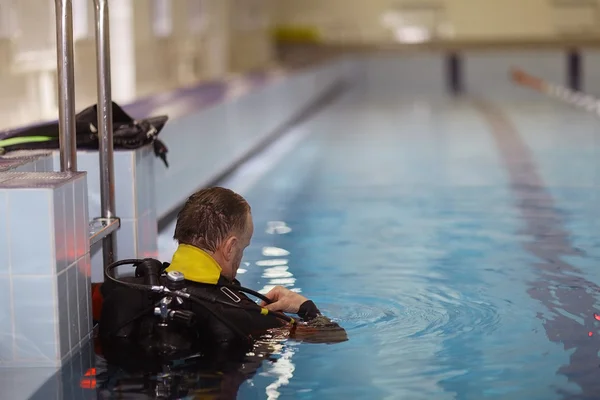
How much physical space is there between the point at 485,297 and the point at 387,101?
14006mm

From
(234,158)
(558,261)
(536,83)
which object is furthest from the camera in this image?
(536,83)

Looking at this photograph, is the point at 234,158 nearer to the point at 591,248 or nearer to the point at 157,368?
the point at 591,248

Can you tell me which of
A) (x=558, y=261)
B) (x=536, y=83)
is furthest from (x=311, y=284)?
(x=536, y=83)

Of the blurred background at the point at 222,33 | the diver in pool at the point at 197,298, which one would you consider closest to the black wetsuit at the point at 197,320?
the diver in pool at the point at 197,298

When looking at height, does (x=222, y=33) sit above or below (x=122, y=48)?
below

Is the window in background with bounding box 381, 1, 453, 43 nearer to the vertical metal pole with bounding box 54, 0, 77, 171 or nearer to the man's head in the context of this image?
the vertical metal pole with bounding box 54, 0, 77, 171

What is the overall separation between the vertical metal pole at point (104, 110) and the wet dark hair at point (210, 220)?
57 cm

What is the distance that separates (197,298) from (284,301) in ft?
1.58

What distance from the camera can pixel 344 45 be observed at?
86.0ft

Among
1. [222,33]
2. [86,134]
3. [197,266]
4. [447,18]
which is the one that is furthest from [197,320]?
[447,18]

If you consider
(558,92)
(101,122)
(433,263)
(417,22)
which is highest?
(101,122)

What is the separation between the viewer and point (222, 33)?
62.8ft

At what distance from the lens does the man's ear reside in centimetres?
312

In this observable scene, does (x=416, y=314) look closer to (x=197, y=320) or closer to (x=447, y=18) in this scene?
(x=197, y=320)
